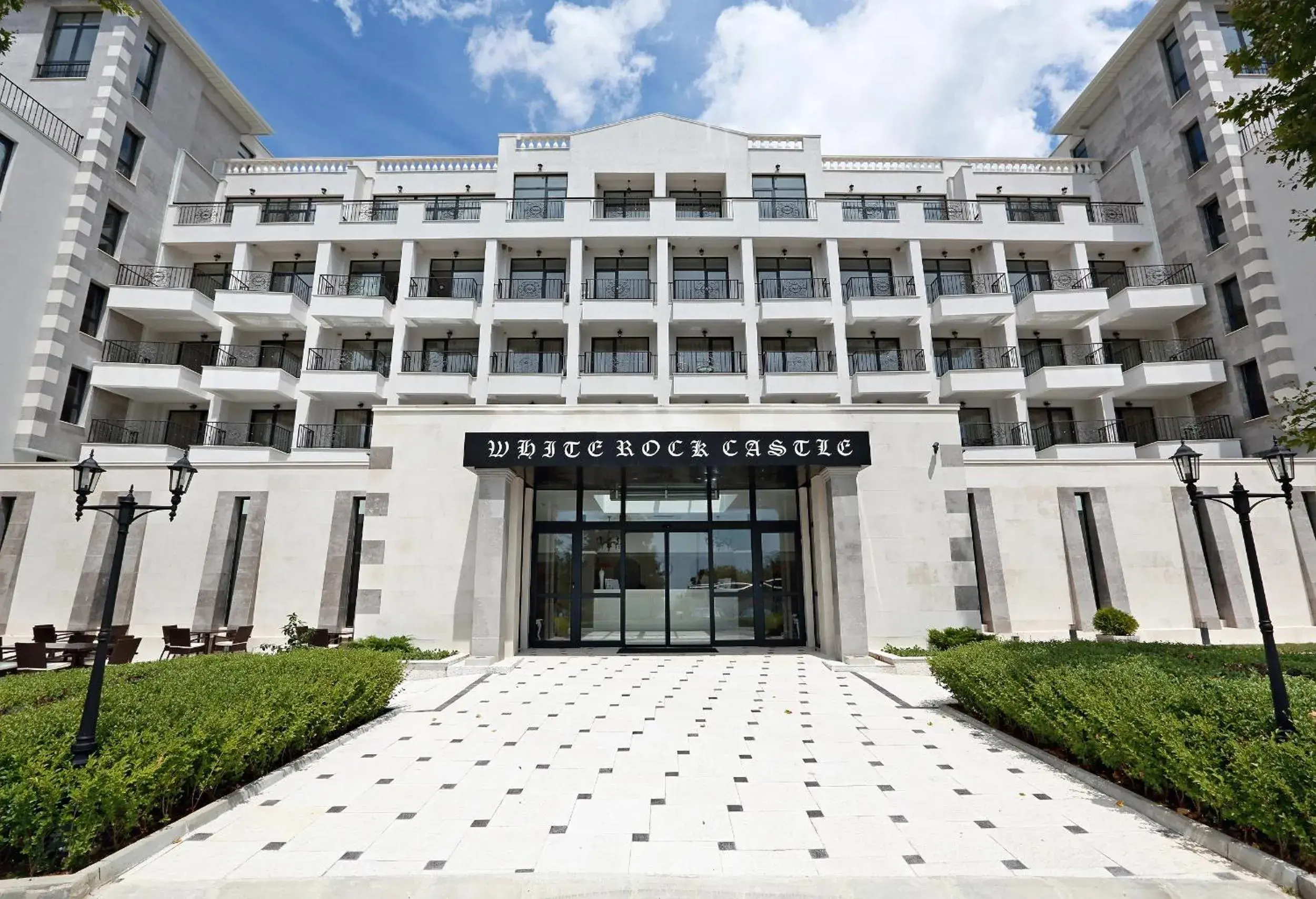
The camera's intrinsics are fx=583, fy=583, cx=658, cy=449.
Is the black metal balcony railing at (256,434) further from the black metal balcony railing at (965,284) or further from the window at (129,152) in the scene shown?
the black metal balcony railing at (965,284)

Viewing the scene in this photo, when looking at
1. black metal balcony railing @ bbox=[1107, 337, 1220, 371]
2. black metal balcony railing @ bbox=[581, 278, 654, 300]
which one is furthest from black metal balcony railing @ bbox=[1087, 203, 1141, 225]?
black metal balcony railing @ bbox=[581, 278, 654, 300]

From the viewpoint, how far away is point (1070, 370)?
23688mm

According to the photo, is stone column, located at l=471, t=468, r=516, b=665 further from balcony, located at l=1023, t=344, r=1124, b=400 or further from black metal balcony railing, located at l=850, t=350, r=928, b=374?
balcony, located at l=1023, t=344, r=1124, b=400

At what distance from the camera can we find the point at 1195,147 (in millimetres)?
23750

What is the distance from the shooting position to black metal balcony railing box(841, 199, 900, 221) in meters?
26.2

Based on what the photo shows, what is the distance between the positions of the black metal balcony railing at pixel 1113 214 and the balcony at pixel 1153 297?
6.99 ft

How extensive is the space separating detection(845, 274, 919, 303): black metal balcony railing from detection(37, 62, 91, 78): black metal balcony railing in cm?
3287

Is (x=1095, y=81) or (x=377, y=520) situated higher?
(x=1095, y=81)

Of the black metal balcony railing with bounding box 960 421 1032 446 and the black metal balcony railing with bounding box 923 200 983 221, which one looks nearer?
the black metal balcony railing with bounding box 960 421 1032 446

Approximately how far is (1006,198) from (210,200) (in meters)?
37.5

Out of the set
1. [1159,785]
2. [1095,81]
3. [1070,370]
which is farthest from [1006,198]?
[1159,785]

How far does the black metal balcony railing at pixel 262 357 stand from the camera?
24859mm

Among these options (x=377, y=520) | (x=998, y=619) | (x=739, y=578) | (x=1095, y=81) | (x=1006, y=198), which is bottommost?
(x=998, y=619)

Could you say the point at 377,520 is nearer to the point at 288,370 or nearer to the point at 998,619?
the point at 288,370
